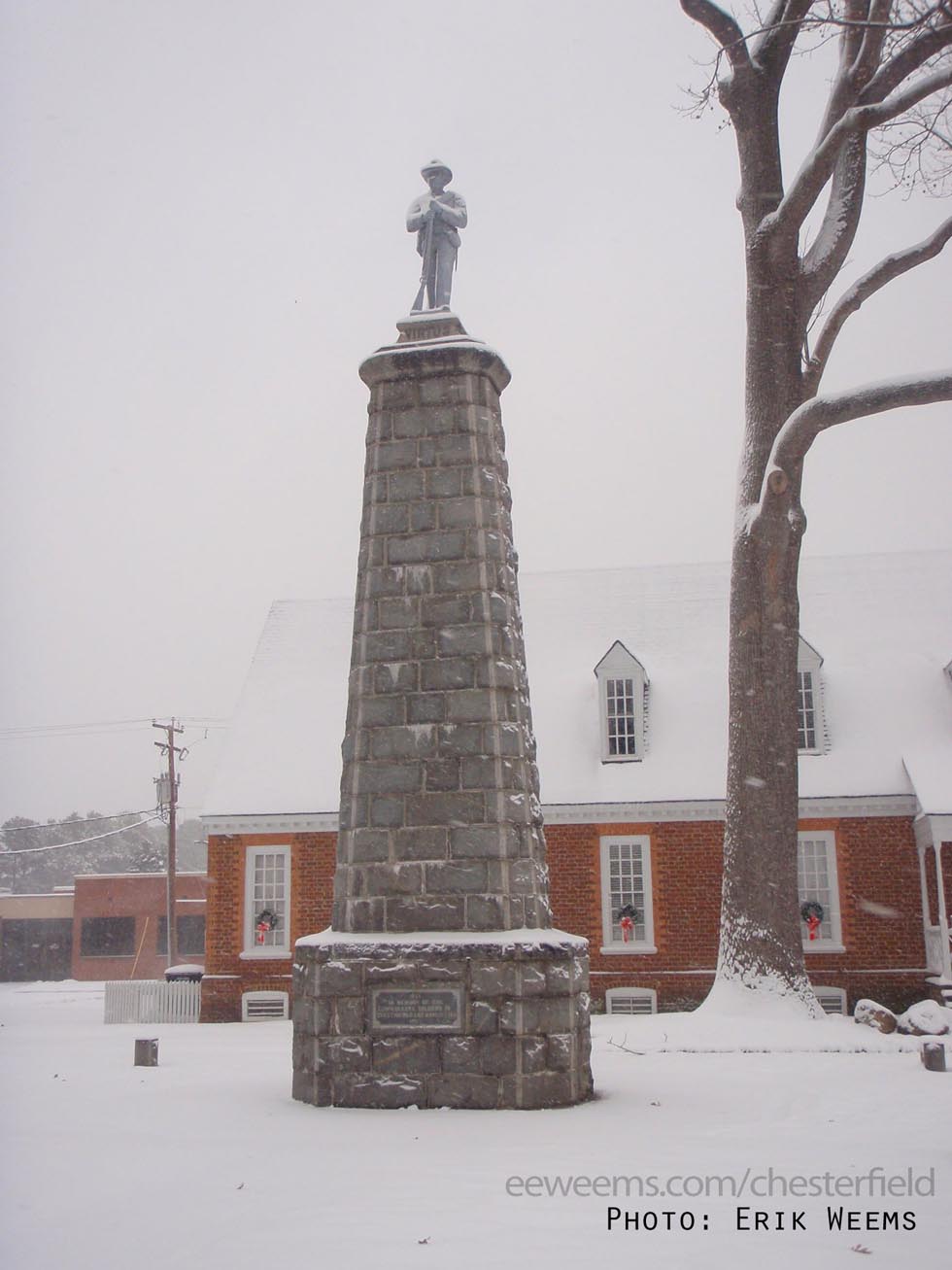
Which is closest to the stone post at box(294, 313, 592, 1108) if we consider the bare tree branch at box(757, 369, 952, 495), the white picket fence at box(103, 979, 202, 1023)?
the bare tree branch at box(757, 369, 952, 495)

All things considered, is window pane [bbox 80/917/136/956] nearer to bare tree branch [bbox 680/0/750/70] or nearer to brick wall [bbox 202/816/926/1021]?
brick wall [bbox 202/816/926/1021]

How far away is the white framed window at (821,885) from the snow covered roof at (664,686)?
855 mm

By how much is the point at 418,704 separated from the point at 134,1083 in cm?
374

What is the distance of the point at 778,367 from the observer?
14.3 meters

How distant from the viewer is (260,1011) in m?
19.1

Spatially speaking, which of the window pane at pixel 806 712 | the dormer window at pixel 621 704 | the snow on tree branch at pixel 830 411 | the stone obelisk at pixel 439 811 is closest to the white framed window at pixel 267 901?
the dormer window at pixel 621 704

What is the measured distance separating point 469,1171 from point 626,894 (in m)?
13.1

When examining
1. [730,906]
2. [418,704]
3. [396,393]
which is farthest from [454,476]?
[730,906]

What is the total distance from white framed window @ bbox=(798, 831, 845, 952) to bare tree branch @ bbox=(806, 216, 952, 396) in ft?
24.0

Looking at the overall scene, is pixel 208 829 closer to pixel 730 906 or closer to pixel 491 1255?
pixel 730 906

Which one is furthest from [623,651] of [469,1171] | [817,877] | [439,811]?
[469,1171]

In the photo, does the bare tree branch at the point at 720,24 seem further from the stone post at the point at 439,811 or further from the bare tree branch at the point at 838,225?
the stone post at the point at 439,811

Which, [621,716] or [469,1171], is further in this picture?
[621,716]

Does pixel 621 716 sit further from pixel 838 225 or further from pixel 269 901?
pixel 838 225
